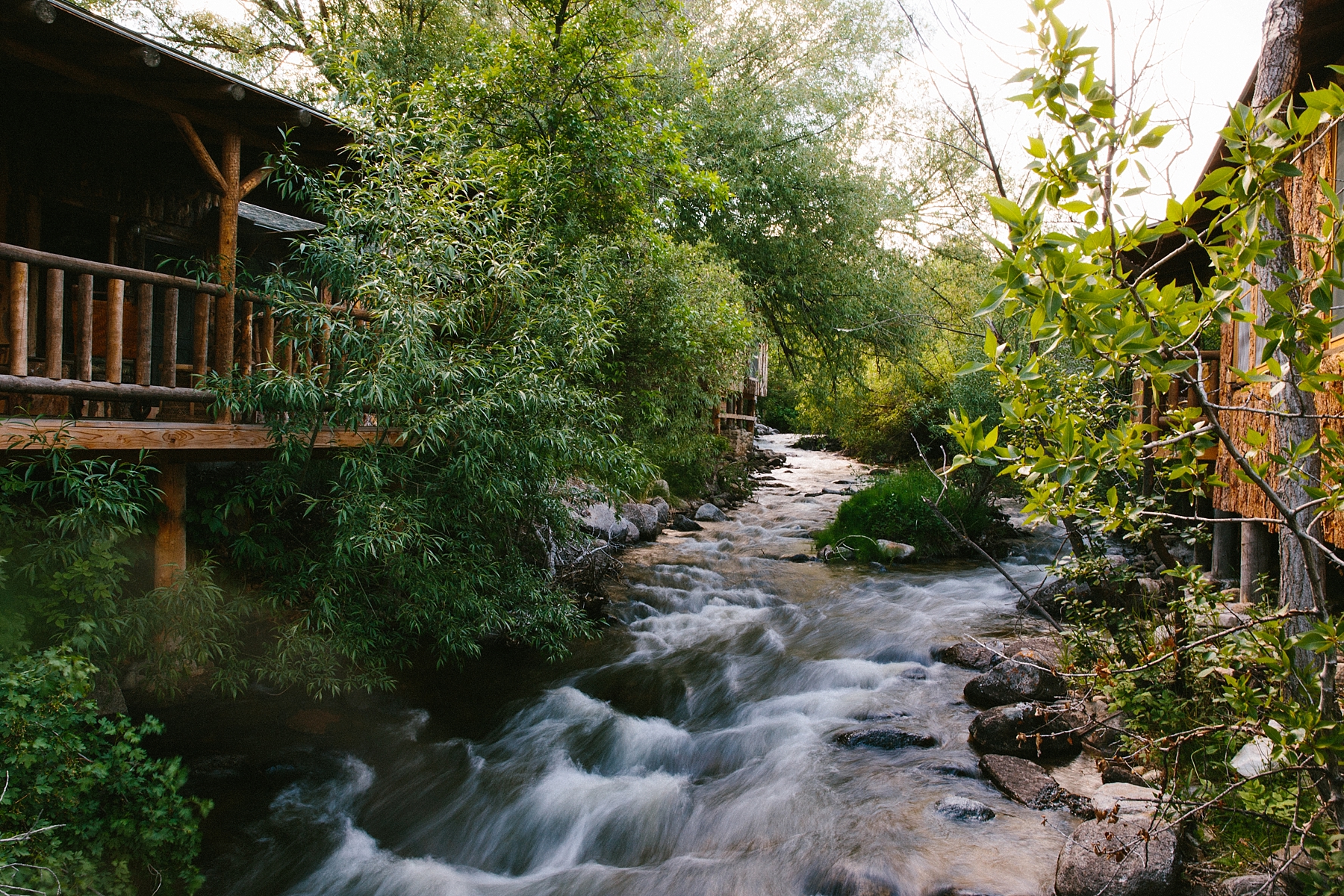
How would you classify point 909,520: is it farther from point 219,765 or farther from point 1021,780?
point 219,765

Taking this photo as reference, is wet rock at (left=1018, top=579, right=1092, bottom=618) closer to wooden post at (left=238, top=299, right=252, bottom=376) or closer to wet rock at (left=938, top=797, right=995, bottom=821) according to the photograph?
wet rock at (left=938, top=797, right=995, bottom=821)

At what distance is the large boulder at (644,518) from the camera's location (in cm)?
1449

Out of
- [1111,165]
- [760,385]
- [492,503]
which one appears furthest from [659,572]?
[760,385]

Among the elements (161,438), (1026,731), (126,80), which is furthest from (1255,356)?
(126,80)

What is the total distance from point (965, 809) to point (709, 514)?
39.7 ft

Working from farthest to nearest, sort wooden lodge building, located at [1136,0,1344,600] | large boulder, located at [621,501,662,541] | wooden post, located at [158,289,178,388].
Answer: large boulder, located at [621,501,662,541]
wooden post, located at [158,289,178,388]
wooden lodge building, located at [1136,0,1344,600]

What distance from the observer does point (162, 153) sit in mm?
9703

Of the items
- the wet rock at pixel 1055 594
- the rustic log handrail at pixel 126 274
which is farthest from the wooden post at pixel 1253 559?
the rustic log handrail at pixel 126 274

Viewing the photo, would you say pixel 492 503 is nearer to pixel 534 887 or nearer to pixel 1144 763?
pixel 534 887

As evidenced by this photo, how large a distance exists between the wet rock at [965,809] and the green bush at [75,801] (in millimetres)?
4705

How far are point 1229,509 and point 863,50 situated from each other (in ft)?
45.5

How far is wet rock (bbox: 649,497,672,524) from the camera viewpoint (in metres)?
15.7

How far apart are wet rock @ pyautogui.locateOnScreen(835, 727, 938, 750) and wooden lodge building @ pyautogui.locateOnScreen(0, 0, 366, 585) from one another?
512cm

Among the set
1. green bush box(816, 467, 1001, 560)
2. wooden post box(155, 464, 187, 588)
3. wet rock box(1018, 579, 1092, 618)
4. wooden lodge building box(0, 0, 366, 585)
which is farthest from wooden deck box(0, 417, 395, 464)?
green bush box(816, 467, 1001, 560)
